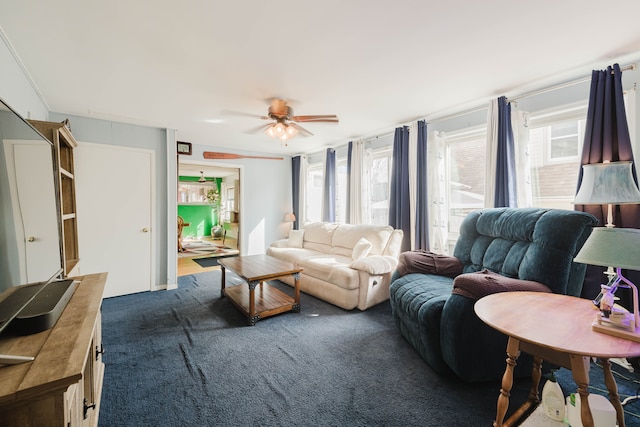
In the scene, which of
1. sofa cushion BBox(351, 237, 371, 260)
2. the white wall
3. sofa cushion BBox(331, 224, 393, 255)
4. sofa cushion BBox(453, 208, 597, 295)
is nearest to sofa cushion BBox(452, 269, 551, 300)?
sofa cushion BBox(453, 208, 597, 295)

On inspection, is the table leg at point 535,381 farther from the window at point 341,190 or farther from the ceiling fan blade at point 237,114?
the window at point 341,190

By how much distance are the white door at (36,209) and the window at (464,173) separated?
3.78m

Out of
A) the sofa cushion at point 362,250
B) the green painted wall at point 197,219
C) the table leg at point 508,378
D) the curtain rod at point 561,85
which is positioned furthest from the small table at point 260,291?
the green painted wall at point 197,219

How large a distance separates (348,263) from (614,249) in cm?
261

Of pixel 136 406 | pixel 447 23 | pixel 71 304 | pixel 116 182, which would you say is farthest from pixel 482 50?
pixel 116 182

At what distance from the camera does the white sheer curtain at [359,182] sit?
445 cm

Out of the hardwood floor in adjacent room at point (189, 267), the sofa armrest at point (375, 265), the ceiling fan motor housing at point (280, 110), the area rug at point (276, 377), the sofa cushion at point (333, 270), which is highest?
the ceiling fan motor housing at point (280, 110)

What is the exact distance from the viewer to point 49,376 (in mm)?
759

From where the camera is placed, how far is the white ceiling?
5.16ft

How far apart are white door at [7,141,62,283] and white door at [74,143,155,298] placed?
2.47m

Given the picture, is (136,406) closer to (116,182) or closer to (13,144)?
(13,144)

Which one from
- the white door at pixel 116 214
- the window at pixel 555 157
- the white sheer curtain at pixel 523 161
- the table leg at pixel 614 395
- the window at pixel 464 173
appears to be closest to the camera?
the table leg at pixel 614 395

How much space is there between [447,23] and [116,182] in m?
4.14

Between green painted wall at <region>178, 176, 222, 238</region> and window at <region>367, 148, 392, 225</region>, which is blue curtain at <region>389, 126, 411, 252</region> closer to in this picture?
window at <region>367, 148, 392, 225</region>
